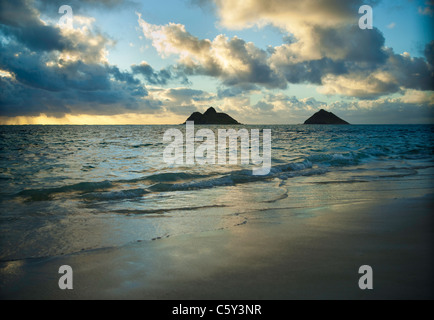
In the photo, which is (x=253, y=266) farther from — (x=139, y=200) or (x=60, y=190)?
(x=60, y=190)

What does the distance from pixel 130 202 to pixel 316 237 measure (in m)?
4.86

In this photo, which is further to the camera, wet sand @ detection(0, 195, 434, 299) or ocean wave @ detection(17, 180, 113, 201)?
ocean wave @ detection(17, 180, 113, 201)

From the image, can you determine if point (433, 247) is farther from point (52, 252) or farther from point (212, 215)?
point (52, 252)

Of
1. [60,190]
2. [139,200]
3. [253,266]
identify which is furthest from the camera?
[60,190]

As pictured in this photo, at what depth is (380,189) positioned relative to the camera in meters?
8.20

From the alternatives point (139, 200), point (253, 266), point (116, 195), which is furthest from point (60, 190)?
point (253, 266)

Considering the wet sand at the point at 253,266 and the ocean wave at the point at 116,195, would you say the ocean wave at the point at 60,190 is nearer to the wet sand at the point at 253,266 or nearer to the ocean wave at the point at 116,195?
the ocean wave at the point at 116,195

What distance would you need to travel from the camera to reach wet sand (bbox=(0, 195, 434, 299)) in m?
2.61

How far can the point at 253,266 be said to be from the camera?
123 inches

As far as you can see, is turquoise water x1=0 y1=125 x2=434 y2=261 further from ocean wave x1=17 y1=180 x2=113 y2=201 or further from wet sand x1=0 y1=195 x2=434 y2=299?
wet sand x1=0 y1=195 x2=434 y2=299

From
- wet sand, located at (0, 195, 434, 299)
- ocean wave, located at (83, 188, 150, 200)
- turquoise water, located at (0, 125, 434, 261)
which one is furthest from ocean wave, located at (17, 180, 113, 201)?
wet sand, located at (0, 195, 434, 299)

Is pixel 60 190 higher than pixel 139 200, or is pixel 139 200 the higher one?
pixel 60 190

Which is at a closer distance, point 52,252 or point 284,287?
point 284,287
